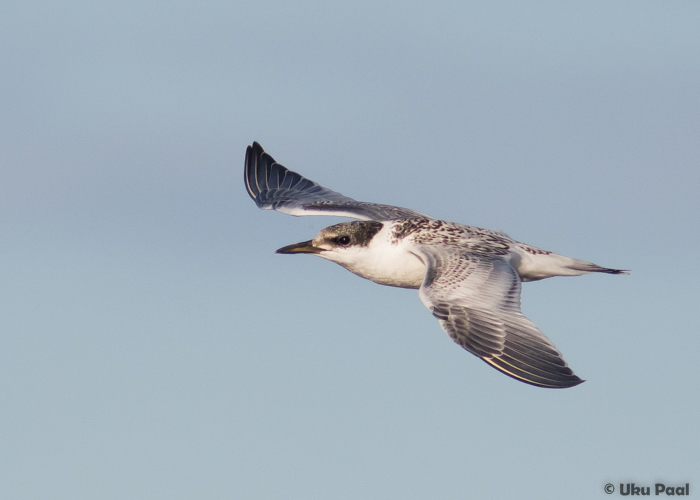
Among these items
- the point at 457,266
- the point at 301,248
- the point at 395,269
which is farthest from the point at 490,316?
the point at 301,248

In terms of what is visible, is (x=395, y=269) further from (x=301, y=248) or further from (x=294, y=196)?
(x=294, y=196)

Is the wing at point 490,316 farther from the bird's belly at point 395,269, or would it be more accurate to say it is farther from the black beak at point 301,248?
the black beak at point 301,248

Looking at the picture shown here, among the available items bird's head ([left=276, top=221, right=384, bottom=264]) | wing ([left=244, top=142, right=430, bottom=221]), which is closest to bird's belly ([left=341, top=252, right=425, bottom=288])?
bird's head ([left=276, top=221, right=384, bottom=264])

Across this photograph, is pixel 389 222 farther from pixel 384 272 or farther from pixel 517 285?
pixel 517 285

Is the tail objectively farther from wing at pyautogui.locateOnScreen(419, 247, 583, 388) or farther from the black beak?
the black beak

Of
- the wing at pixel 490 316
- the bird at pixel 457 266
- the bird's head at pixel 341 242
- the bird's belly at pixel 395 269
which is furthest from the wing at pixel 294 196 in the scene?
the wing at pixel 490 316

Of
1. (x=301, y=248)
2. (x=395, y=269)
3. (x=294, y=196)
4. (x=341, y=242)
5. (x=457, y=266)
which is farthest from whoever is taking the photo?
(x=294, y=196)

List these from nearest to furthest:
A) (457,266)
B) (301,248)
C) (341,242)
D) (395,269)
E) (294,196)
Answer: (457,266), (395,269), (341,242), (301,248), (294,196)
